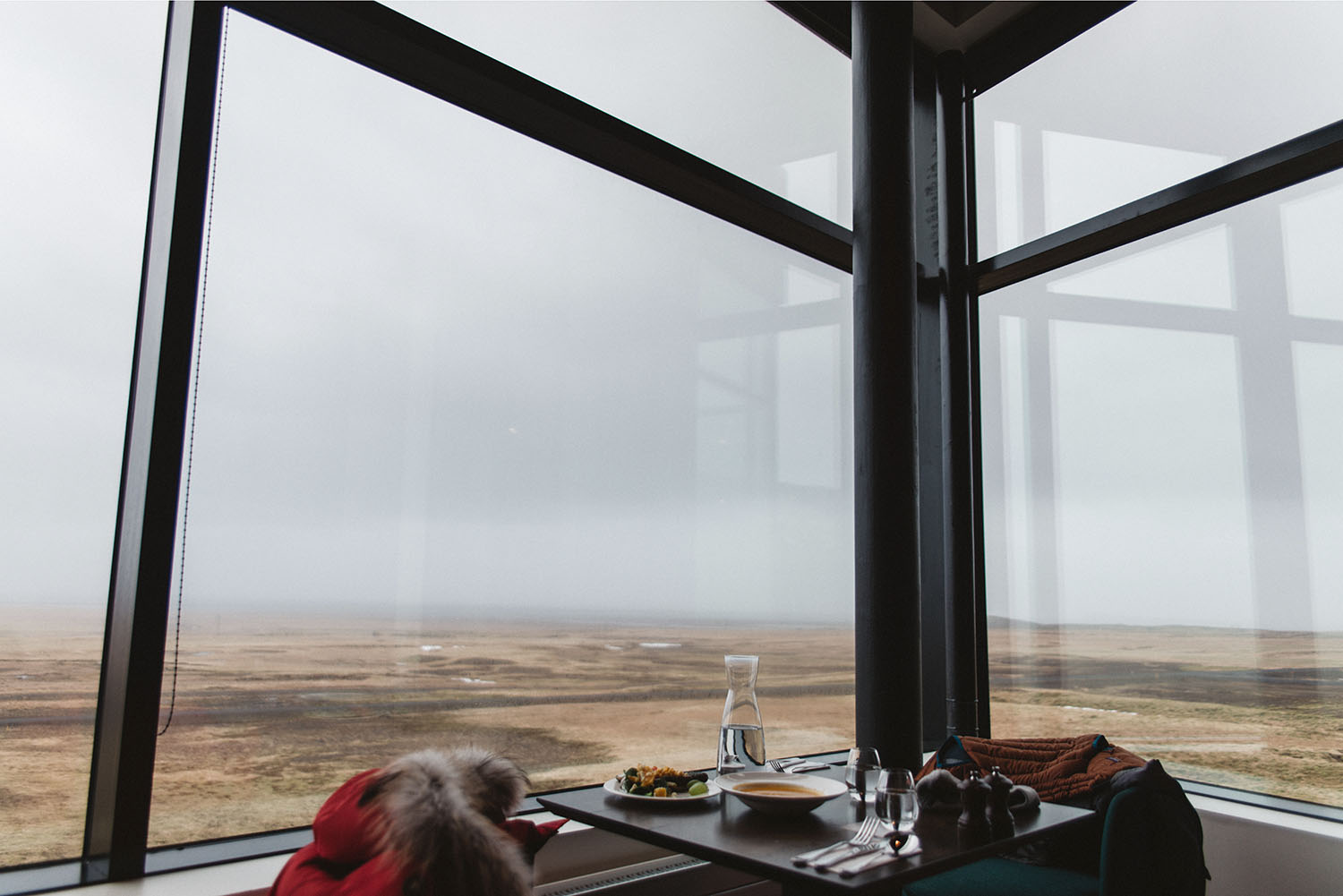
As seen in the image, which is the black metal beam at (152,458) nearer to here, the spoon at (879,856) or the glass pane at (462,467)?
the glass pane at (462,467)

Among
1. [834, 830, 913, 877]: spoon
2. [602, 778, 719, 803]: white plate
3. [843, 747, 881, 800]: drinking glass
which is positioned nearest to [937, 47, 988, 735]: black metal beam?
[843, 747, 881, 800]: drinking glass

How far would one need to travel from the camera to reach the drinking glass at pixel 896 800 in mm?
1587

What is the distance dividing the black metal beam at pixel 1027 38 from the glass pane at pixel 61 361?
9.92ft

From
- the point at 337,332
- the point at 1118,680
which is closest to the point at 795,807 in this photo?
the point at 337,332

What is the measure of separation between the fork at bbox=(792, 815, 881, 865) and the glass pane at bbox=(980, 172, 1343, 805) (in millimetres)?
1675

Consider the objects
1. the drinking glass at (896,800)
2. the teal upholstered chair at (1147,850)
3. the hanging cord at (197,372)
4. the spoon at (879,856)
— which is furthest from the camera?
the teal upholstered chair at (1147,850)

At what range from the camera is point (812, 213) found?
3090 mm

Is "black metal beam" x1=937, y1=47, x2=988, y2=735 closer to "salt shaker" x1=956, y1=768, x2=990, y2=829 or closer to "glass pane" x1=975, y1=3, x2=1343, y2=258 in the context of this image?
"glass pane" x1=975, y1=3, x2=1343, y2=258

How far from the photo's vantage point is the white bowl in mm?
1721

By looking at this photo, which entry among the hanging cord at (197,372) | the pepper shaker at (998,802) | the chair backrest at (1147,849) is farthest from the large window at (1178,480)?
the hanging cord at (197,372)

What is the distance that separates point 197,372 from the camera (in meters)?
1.87

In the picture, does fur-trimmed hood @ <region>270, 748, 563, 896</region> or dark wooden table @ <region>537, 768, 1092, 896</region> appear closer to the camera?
fur-trimmed hood @ <region>270, 748, 563, 896</region>

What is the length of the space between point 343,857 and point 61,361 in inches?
46.7

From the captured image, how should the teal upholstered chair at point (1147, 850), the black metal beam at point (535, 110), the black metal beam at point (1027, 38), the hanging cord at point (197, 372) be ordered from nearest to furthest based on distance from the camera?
the hanging cord at point (197, 372) → the teal upholstered chair at point (1147, 850) → the black metal beam at point (535, 110) → the black metal beam at point (1027, 38)
